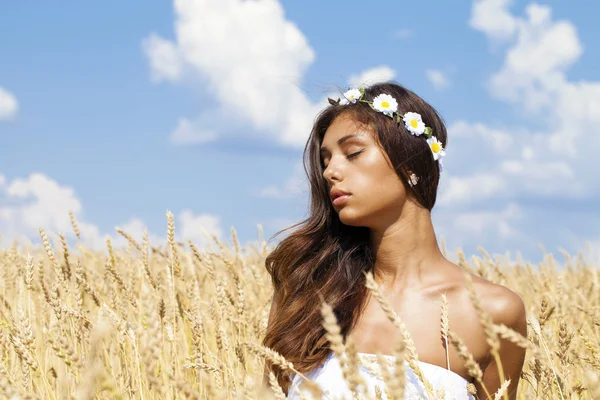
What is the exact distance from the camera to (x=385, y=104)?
2.39 m

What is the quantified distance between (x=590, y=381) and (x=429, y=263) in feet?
5.15

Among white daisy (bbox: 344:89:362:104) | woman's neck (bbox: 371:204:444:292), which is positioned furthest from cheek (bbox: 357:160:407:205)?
white daisy (bbox: 344:89:362:104)

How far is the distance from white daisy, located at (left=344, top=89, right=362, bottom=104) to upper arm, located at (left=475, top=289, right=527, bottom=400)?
2.90 ft

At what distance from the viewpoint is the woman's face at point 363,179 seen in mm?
2172

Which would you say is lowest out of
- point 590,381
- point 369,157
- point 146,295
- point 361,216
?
point 590,381

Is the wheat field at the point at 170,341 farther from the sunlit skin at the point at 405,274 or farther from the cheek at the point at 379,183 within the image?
the cheek at the point at 379,183

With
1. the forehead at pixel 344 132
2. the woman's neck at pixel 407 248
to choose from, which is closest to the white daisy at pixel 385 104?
the forehead at pixel 344 132

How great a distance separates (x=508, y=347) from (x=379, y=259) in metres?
0.53

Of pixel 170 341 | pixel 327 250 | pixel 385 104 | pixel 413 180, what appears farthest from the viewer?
pixel 327 250

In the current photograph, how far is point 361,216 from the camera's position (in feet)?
7.16

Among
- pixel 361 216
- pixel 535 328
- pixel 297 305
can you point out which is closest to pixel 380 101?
pixel 361 216

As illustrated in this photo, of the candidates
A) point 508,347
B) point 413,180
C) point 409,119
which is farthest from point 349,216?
point 508,347

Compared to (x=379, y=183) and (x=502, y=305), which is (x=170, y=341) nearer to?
(x=379, y=183)

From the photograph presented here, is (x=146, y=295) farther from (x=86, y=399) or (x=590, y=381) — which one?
(x=590, y=381)
